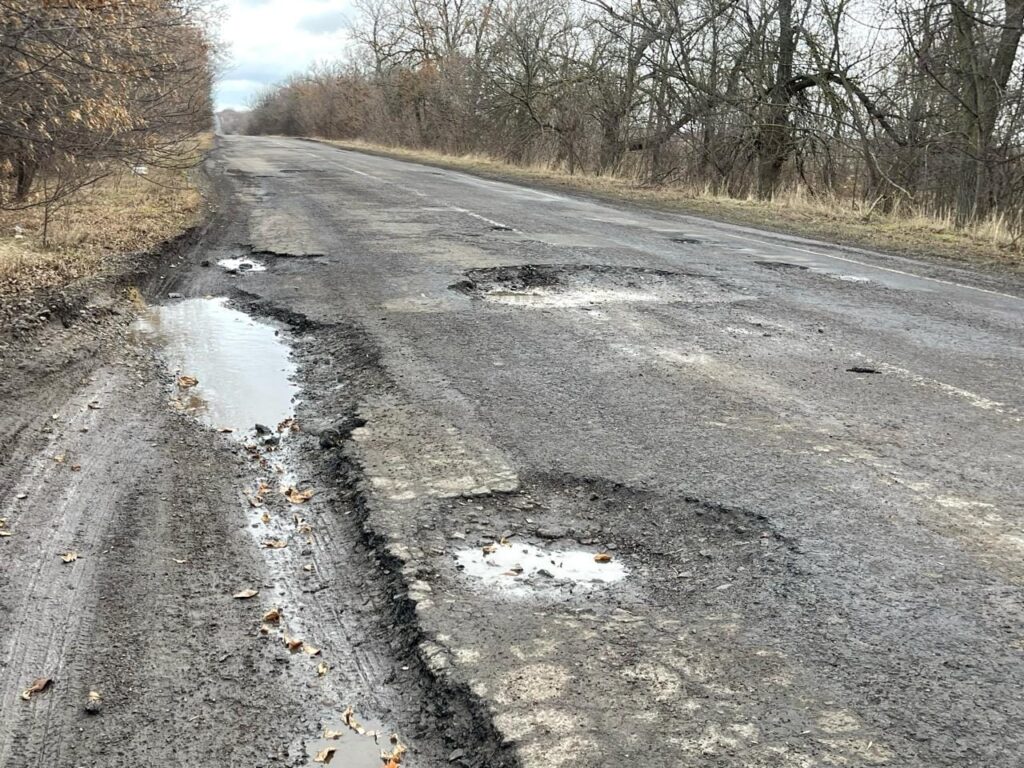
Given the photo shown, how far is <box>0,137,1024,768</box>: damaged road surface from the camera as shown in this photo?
7.42 feet

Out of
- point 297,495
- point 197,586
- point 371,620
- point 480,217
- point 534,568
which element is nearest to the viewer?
Result: point 371,620

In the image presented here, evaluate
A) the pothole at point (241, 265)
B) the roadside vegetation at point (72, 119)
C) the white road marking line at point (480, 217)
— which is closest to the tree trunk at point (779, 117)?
the white road marking line at point (480, 217)

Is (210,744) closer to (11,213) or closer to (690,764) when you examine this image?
(690,764)

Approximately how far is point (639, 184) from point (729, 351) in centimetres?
1686

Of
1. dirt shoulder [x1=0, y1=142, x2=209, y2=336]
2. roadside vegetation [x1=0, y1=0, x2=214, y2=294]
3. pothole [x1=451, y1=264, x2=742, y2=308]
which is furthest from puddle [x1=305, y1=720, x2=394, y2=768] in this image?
roadside vegetation [x1=0, y1=0, x2=214, y2=294]

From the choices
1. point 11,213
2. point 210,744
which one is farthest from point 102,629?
point 11,213

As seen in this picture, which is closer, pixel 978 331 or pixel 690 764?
pixel 690 764

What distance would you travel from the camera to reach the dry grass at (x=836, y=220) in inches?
452

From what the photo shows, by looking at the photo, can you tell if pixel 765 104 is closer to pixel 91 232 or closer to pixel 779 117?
pixel 779 117

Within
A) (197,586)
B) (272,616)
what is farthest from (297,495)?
(272,616)

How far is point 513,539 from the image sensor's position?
3297mm

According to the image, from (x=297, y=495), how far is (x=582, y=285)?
4.63 metres

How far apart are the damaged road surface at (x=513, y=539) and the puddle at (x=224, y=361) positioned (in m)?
0.03

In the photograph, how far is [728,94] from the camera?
2192 cm
